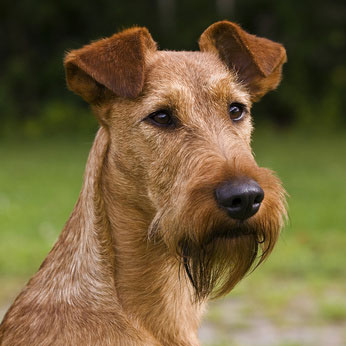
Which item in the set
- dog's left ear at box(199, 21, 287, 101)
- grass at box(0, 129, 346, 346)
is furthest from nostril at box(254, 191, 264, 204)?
grass at box(0, 129, 346, 346)

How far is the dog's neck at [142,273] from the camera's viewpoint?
335cm

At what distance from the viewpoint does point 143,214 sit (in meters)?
3.48

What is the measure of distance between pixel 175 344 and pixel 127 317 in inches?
10.6

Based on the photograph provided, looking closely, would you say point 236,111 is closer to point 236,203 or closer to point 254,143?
point 236,203

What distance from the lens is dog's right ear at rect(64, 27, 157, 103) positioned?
3389 millimetres

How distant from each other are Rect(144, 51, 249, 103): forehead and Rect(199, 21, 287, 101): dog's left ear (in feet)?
0.60

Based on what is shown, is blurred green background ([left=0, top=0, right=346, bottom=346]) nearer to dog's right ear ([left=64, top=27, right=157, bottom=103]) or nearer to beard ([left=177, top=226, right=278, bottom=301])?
beard ([left=177, top=226, right=278, bottom=301])

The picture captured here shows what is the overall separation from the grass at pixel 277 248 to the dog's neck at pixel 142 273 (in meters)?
1.94

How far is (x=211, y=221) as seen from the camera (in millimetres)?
2936

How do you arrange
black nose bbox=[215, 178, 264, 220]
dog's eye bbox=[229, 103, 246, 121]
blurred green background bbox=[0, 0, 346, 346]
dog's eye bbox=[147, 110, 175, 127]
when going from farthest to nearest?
blurred green background bbox=[0, 0, 346, 346]
dog's eye bbox=[229, 103, 246, 121]
dog's eye bbox=[147, 110, 175, 127]
black nose bbox=[215, 178, 264, 220]

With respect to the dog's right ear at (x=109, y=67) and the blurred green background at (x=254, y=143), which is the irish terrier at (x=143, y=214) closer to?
the dog's right ear at (x=109, y=67)

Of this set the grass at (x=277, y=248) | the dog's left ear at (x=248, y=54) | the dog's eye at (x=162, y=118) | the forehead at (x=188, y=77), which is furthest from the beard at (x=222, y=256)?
the grass at (x=277, y=248)

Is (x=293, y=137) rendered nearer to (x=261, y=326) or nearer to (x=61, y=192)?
(x=61, y=192)

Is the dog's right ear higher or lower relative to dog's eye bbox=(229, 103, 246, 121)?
higher
